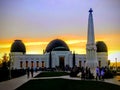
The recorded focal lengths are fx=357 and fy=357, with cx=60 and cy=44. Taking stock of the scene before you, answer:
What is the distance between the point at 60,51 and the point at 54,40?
13.0 meters

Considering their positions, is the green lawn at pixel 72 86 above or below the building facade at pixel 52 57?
below

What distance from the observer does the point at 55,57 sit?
86125mm

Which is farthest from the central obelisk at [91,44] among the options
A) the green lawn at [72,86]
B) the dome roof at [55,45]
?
the dome roof at [55,45]

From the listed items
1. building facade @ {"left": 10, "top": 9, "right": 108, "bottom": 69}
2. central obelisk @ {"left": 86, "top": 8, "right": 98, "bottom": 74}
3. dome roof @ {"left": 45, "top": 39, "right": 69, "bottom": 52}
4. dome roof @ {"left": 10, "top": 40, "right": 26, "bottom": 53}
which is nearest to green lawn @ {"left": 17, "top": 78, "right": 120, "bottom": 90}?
central obelisk @ {"left": 86, "top": 8, "right": 98, "bottom": 74}

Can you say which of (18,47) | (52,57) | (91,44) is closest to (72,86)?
(91,44)

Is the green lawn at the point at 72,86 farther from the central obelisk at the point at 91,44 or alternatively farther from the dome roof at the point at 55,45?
the dome roof at the point at 55,45

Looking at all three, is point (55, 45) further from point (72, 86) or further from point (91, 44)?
point (72, 86)

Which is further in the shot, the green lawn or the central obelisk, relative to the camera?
the central obelisk

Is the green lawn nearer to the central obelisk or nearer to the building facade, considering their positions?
the central obelisk

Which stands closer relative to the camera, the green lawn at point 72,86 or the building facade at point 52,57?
the green lawn at point 72,86

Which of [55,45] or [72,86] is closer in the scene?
[72,86]

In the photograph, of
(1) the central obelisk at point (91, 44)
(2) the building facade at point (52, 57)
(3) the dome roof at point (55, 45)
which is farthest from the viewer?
(3) the dome roof at point (55, 45)

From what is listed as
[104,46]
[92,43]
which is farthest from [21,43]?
[92,43]

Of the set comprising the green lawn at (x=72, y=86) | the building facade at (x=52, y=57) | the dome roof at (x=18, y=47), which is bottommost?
the green lawn at (x=72, y=86)
